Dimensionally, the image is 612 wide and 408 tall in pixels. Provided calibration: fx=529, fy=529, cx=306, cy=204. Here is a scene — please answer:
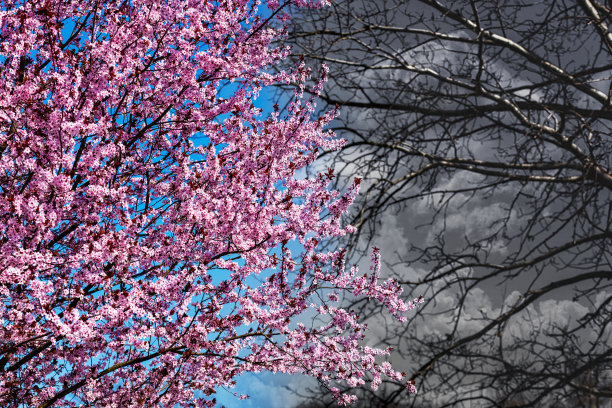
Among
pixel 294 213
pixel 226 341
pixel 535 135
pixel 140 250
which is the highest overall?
pixel 535 135

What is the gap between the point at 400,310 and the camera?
240 inches

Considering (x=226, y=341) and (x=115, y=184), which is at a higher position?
(x=115, y=184)

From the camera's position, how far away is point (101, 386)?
5.41 m

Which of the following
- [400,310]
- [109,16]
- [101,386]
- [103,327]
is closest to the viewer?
[103,327]

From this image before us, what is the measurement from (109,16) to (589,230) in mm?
5878

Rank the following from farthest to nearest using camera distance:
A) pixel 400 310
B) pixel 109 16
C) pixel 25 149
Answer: pixel 400 310, pixel 109 16, pixel 25 149

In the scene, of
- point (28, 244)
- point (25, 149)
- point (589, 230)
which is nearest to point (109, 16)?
point (25, 149)

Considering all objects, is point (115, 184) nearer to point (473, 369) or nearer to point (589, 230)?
point (473, 369)

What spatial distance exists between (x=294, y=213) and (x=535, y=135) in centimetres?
261

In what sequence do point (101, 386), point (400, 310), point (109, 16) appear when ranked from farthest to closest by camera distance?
point (400, 310)
point (101, 386)
point (109, 16)

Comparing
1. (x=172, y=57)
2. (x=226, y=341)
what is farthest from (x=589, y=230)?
(x=172, y=57)

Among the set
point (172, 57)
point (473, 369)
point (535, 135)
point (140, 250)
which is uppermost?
point (172, 57)

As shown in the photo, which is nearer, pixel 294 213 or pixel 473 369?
pixel 294 213

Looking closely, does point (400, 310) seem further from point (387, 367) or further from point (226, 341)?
point (226, 341)
